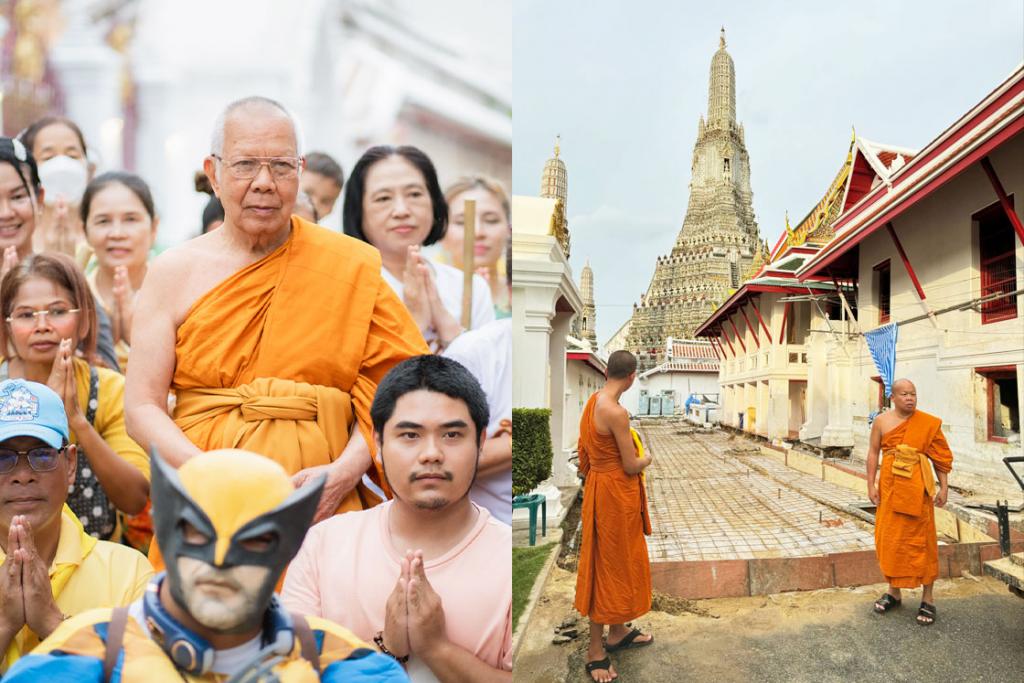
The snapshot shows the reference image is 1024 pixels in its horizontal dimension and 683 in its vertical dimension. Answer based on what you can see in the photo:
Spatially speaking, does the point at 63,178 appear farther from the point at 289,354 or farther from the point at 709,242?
the point at 709,242

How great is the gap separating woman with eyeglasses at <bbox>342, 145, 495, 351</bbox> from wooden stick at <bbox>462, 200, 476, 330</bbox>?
0.02 m

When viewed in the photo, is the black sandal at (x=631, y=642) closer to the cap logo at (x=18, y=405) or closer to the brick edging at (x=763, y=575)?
the brick edging at (x=763, y=575)

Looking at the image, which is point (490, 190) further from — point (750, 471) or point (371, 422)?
point (750, 471)

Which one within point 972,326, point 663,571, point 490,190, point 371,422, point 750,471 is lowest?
point 663,571

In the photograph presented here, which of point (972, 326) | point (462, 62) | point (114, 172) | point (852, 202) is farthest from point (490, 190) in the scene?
point (972, 326)

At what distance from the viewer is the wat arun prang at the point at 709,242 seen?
3.23 m

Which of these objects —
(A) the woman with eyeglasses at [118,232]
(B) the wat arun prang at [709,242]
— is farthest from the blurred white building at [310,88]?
(B) the wat arun prang at [709,242]

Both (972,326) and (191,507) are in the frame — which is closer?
(191,507)

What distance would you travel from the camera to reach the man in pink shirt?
1860 mm

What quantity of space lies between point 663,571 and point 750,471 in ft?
1.93

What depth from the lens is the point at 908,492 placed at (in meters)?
2.89

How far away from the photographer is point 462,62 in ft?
7.88

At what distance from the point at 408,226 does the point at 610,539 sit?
5.22ft

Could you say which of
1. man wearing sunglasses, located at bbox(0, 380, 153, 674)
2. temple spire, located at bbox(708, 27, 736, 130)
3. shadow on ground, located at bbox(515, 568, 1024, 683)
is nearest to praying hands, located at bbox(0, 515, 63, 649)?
man wearing sunglasses, located at bbox(0, 380, 153, 674)
